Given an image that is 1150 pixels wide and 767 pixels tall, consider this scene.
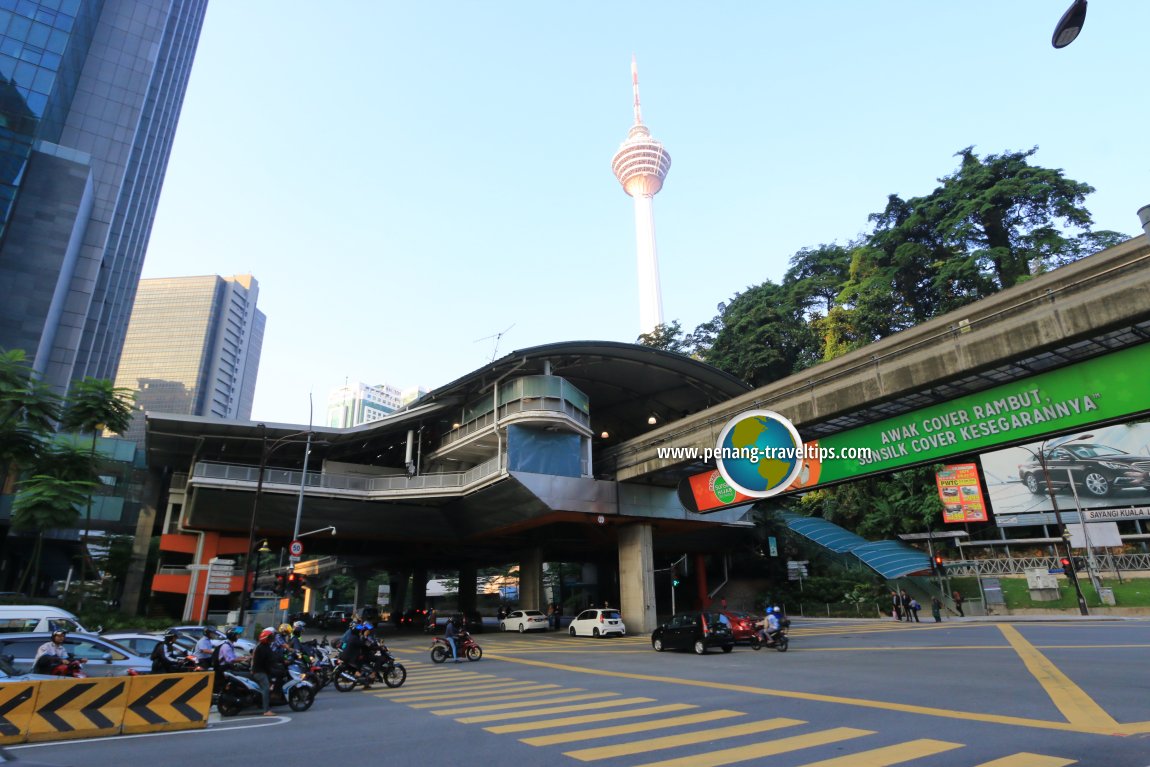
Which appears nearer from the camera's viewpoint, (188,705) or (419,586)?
(188,705)

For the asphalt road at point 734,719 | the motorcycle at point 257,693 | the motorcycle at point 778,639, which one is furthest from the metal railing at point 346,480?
the motorcycle at point 257,693

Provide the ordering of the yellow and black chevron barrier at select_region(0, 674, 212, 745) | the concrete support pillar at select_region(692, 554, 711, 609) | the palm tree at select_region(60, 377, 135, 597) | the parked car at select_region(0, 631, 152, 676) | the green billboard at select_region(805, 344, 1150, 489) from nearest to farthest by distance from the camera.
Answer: the yellow and black chevron barrier at select_region(0, 674, 212, 745)
the parked car at select_region(0, 631, 152, 676)
the green billboard at select_region(805, 344, 1150, 489)
the palm tree at select_region(60, 377, 135, 597)
the concrete support pillar at select_region(692, 554, 711, 609)

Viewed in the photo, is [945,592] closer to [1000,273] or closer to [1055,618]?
[1055,618]

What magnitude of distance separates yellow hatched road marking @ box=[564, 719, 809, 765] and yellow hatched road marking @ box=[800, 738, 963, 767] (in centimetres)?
77

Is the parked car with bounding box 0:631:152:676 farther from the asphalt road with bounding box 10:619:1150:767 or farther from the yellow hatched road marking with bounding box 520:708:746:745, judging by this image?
the yellow hatched road marking with bounding box 520:708:746:745

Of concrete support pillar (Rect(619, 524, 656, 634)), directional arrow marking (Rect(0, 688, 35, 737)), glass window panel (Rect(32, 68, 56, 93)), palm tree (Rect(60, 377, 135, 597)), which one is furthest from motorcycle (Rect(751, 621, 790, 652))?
glass window panel (Rect(32, 68, 56, 93))

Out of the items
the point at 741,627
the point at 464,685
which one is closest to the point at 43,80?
the point at 464,685

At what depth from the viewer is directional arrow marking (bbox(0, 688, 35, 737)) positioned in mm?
9506

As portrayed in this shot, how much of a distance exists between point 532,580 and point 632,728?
35986 millimetres

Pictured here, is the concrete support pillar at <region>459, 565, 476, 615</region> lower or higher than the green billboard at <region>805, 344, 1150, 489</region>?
lower

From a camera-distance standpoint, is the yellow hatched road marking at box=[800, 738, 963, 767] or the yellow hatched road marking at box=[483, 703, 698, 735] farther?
the yellow hatched road marking at box=[483, 703, 698, 735]

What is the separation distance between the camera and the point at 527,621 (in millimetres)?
38219

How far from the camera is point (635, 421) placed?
45969 mm

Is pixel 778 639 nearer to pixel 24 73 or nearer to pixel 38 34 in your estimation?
pixel 24 73
